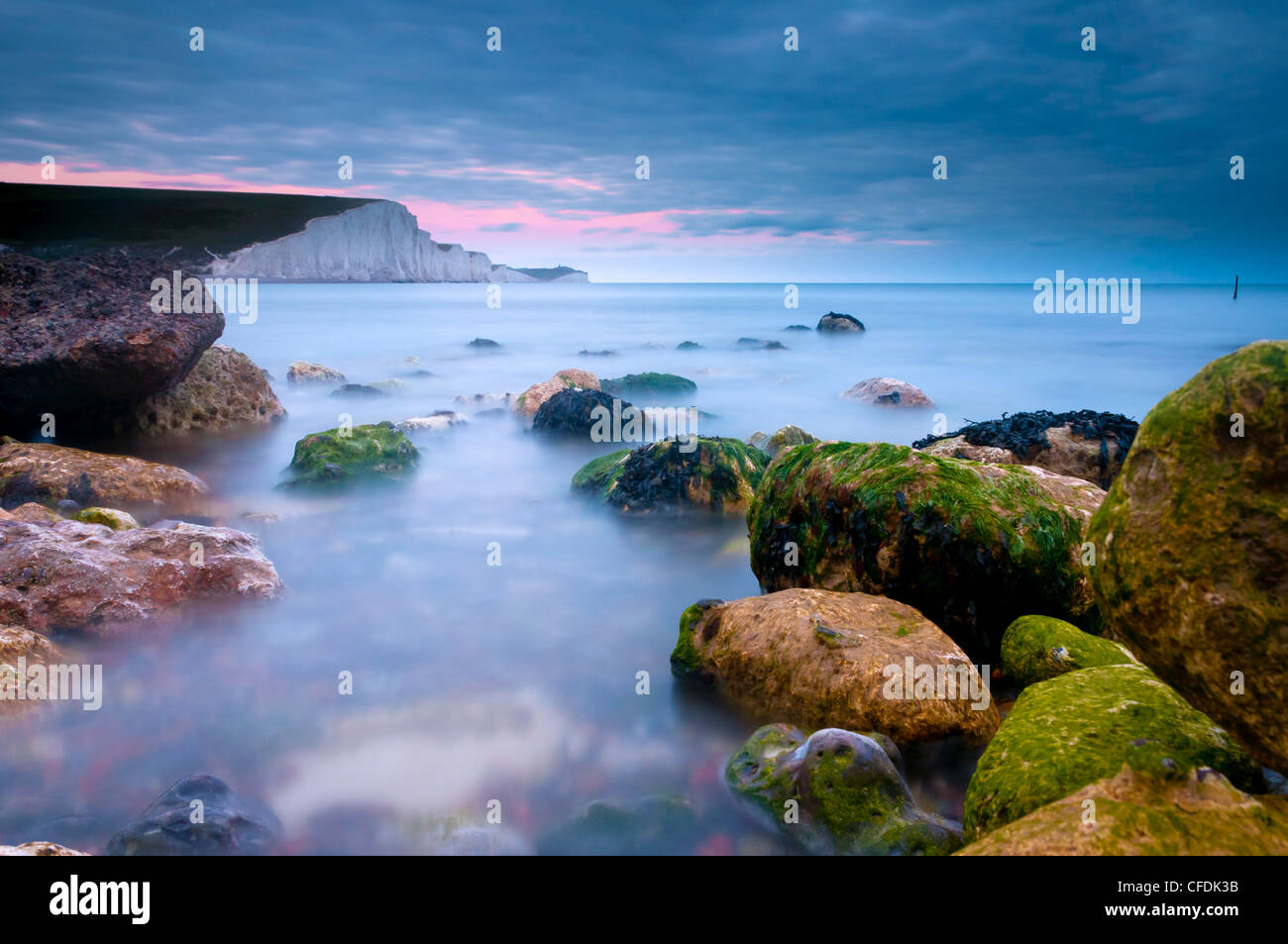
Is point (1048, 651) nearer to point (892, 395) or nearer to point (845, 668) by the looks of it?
point (845, 668)

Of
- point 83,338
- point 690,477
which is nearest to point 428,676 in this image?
point 690,477

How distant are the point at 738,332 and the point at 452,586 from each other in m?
32.3

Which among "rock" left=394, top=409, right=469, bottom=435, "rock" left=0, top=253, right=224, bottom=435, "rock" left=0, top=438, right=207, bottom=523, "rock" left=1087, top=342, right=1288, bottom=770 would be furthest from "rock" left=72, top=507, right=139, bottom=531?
"rock" left=1087, top=342, right=1288, bottom=770

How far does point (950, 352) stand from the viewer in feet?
96.2

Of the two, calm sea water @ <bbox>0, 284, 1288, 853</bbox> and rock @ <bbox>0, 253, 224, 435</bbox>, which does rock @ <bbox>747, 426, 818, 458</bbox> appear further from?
rock @ <bbox>0, 253, 224, 435</bbox>

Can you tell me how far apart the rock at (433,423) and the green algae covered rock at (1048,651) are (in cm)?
1032

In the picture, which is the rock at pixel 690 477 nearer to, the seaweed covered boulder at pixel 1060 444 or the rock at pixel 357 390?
the seaweed covered boulder at pixel 1060 444

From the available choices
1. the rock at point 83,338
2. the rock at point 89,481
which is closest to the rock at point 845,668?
the rock at point 89,481

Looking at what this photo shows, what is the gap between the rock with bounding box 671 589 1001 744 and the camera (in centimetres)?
424

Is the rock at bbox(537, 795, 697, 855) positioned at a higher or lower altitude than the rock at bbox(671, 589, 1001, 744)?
lower

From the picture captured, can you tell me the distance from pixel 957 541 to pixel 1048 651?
91cm

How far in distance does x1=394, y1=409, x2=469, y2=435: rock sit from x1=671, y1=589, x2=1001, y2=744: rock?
9286mm

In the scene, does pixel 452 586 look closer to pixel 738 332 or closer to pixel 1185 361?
pixel 1185 361

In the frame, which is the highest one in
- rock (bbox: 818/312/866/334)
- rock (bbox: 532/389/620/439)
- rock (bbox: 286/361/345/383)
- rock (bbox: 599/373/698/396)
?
rock (bbox: 818/312/866/334)
